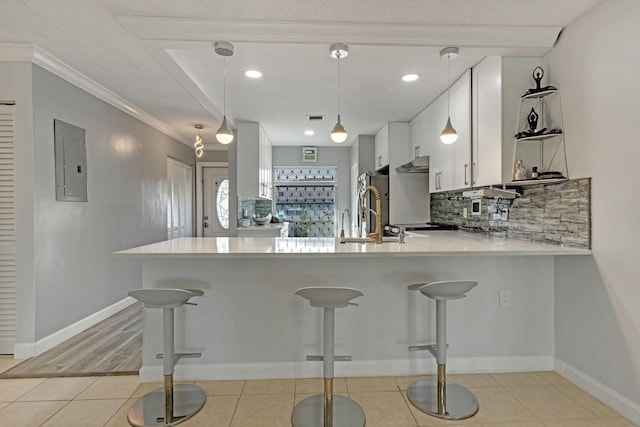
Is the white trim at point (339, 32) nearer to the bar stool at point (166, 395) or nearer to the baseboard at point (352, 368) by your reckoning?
the bar stool at point (166, 395)

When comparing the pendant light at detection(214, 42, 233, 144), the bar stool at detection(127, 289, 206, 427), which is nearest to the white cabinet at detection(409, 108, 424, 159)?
the pendant light at detection(214, 42, 233, 144)

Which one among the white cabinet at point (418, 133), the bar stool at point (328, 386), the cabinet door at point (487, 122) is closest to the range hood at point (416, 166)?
the white cabinet at point (418, 133)

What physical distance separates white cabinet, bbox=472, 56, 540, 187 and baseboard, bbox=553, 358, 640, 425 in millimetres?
1404

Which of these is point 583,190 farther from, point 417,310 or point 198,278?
point 198,278

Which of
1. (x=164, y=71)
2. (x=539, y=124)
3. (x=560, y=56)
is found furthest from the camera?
(x=164, y=71)

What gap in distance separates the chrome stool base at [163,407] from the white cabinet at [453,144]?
9.05ft

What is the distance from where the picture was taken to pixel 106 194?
12.9ft

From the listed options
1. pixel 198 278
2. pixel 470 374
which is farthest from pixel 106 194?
pixel 470 374

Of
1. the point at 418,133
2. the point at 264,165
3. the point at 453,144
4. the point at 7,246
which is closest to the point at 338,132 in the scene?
the point at 453,144

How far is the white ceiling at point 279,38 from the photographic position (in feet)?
7.34

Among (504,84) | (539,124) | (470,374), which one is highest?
(504,84)

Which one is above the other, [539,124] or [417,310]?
[539,124]

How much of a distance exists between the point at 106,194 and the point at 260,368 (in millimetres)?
2705

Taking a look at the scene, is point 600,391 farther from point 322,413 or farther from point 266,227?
point 266,227
